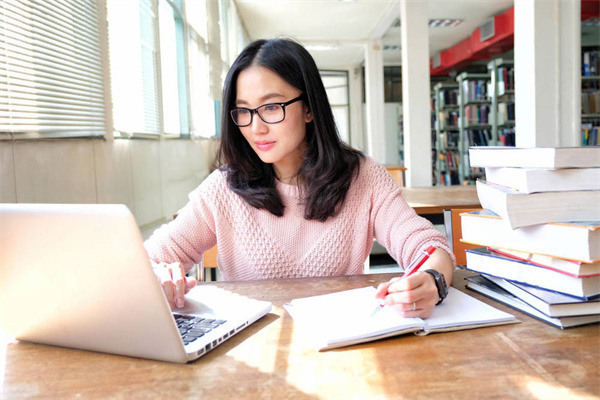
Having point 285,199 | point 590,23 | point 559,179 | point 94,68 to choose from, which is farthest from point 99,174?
point 590,23

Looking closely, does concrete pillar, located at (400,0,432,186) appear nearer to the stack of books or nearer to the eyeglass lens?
the eyeglass lens

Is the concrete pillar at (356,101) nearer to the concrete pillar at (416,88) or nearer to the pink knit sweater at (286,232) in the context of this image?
the concrete pillar at (416,88)

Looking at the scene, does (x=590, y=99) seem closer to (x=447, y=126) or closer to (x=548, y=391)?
(x=447, y=126)

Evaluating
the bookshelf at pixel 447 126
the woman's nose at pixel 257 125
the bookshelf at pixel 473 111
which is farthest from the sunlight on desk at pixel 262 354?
the bookshelf at pixel 447 126

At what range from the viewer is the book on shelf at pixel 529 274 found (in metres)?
0.84

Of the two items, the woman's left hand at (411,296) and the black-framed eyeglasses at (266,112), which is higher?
the black-framed eyeglasses at (266,112)

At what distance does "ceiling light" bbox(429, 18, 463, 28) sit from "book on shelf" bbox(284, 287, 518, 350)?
844 centimetres

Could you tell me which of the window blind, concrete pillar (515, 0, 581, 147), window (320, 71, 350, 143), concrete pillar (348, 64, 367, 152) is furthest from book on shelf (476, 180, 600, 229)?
window (320, 71, 350, 143)

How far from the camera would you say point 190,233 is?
1446mm

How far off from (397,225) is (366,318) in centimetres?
53

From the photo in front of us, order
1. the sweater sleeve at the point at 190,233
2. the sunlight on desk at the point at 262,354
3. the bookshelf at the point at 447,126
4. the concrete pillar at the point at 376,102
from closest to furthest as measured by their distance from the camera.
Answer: the sunlight on desk at the point at 262,354, the sweater sleeve at the point at 190,233, the concrete pillar at the point at 376,102, the bookshelf at the point at 447,126

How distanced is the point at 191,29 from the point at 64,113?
283 cm

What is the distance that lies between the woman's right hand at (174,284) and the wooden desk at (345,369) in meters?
0.18

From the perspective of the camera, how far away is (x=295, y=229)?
1.46m
